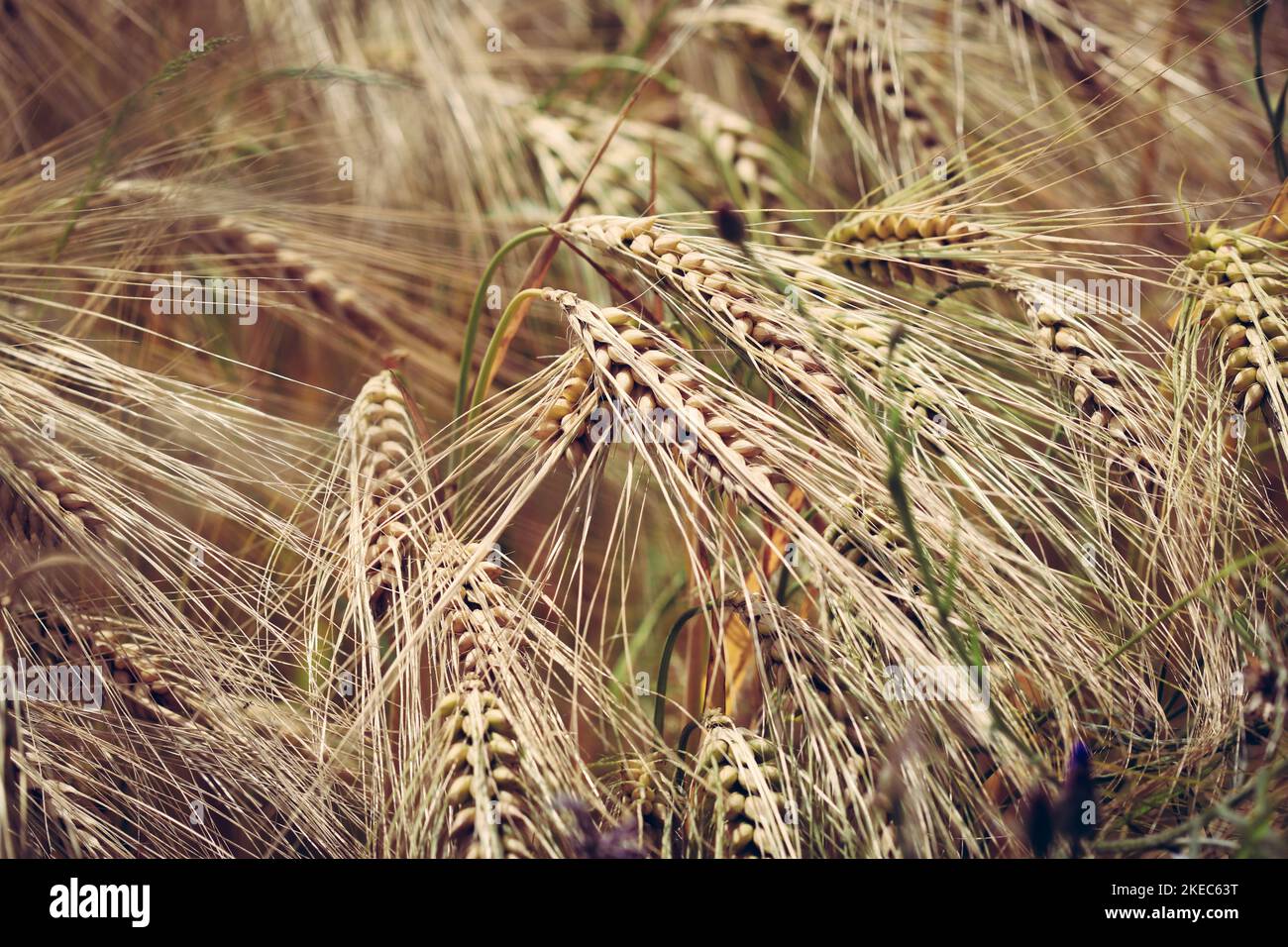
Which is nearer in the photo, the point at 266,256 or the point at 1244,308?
the point at 1244,308

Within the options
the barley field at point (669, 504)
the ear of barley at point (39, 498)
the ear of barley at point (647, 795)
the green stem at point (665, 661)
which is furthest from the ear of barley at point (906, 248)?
the ear of barley at point (39, 498)

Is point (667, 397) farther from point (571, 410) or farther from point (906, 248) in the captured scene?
point (906, 248)

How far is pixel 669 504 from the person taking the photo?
1.71 feet

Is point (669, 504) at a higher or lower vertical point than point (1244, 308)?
lower

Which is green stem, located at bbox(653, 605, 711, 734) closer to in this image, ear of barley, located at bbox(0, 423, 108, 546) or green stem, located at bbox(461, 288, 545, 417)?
green stem, located at bbox(461, 288, 545, 417)

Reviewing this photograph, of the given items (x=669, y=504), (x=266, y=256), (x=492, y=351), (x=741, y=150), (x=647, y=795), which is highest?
(x=741, y=150)

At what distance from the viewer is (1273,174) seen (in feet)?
2.68

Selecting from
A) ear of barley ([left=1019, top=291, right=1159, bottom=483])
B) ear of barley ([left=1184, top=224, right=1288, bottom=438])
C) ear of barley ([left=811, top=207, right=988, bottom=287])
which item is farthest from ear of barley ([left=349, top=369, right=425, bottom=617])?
ear of barley ([left=1184, top=224, right=1288, bottom=438])

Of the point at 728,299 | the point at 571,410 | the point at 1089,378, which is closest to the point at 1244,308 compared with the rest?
the point at 1089,378

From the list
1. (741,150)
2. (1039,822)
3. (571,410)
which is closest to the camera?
(1039,822)

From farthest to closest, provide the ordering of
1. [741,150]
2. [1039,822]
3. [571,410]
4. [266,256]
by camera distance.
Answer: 1. [741,150]
2. [266,256]
3. [571,410]
4. [1039,822]
